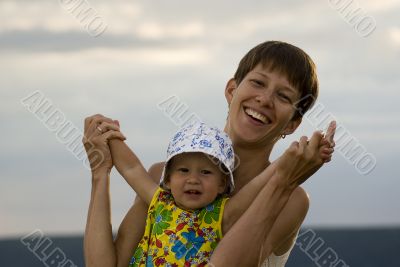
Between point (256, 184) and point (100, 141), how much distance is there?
34.3 inches

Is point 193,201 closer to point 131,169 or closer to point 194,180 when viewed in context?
point 194,180

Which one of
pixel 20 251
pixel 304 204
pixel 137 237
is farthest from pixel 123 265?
pixel 20 251

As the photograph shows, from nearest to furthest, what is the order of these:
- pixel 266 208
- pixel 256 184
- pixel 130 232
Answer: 1. pixel 266 208
2. pixel 256 184
3. pixel 130 232

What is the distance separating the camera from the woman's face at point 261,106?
5.32 metres

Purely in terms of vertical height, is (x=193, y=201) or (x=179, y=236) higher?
(x=193, y=201)

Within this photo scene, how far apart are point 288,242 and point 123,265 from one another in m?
0.97

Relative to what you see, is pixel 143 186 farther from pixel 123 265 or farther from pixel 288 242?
pixel 288 242

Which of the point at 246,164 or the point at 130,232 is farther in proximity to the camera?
the point at 246,164

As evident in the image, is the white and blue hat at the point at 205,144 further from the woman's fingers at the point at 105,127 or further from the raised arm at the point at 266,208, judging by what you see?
the woman's fingers at the point at 105,127

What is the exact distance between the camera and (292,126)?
18.3 feet

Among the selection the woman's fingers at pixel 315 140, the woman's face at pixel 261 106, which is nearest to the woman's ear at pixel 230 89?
the woman's face at pixel 261 106

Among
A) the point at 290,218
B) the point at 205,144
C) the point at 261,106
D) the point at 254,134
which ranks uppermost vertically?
the point at 261,106

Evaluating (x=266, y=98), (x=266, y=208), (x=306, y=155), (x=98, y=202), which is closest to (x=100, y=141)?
(x=98, y=202)

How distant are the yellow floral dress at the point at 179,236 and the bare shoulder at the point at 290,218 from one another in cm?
34
